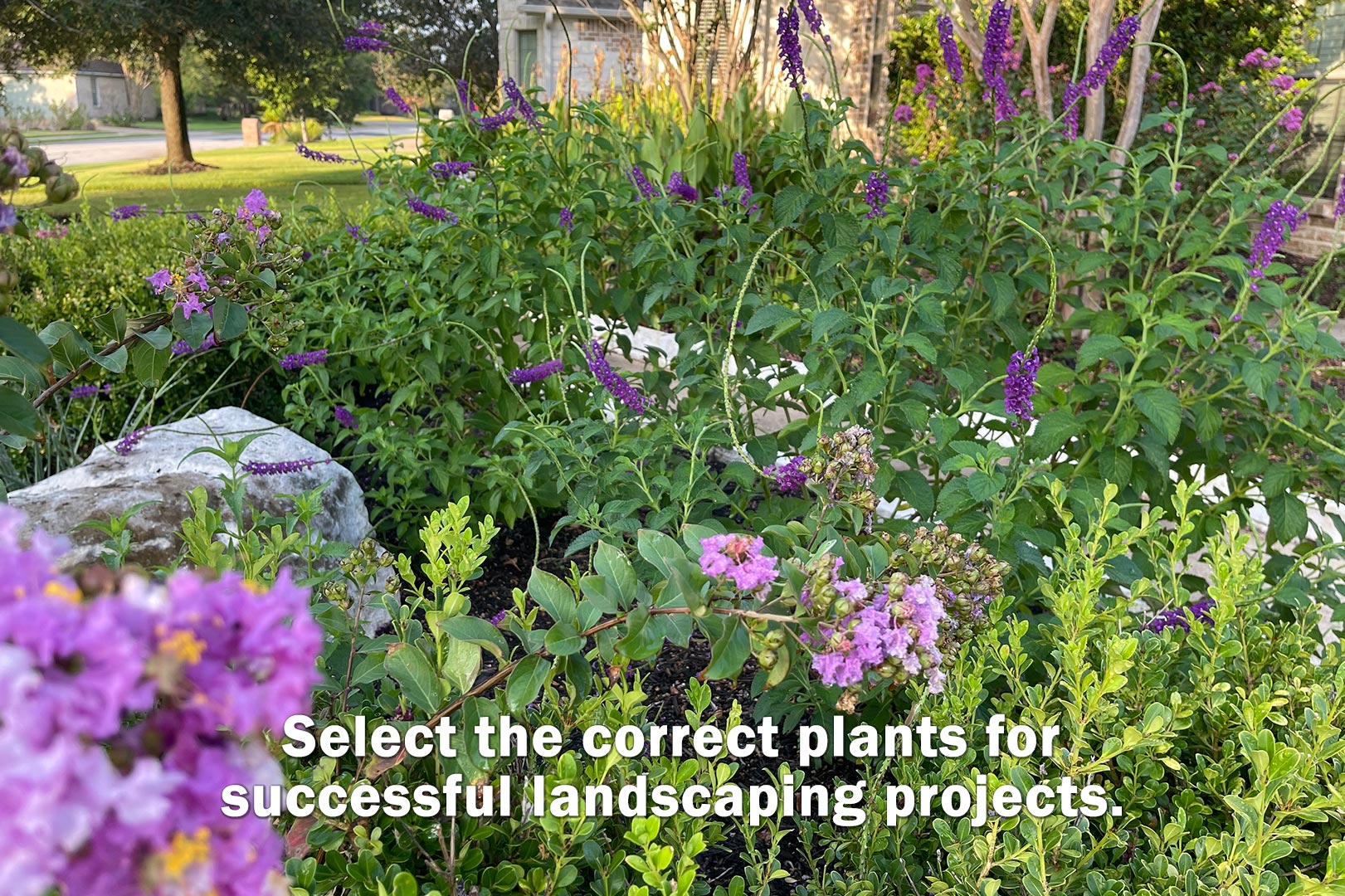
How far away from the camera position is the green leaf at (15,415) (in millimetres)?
1047

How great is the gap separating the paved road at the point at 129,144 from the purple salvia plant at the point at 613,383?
17.4 metres

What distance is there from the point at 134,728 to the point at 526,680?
0.61 m

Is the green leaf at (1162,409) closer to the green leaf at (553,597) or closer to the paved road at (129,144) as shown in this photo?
the green leaf at (553,597)

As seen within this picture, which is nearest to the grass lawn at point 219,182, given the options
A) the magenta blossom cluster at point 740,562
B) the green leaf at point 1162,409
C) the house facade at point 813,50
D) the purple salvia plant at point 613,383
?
the house facade at point 813,50

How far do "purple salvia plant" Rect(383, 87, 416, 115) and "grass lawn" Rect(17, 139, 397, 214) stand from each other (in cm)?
951

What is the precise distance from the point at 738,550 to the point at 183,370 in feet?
10.3

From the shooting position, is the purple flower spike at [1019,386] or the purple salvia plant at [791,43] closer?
the purple flower spike at [1019,386]

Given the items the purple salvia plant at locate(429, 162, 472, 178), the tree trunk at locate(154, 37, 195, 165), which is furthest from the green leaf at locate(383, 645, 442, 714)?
the tree trunk at locate(154, 37, 195, 165)

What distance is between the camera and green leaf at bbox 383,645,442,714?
103 centimetres

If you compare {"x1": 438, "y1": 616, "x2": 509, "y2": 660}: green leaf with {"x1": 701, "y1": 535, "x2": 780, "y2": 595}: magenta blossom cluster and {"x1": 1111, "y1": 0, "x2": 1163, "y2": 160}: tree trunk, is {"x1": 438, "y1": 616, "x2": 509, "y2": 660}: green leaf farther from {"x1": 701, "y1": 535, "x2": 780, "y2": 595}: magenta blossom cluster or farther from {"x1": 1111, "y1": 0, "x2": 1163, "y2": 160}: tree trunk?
{"x1": 1111, "y1": 0, "x2": 1163, "y2": 160}: tree trunk

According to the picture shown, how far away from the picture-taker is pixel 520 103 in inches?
105

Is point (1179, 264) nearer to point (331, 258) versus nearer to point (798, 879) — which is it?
point (331, 258)

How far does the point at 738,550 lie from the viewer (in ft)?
2.89

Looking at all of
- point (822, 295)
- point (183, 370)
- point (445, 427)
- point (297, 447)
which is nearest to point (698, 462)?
point (822, 295)
